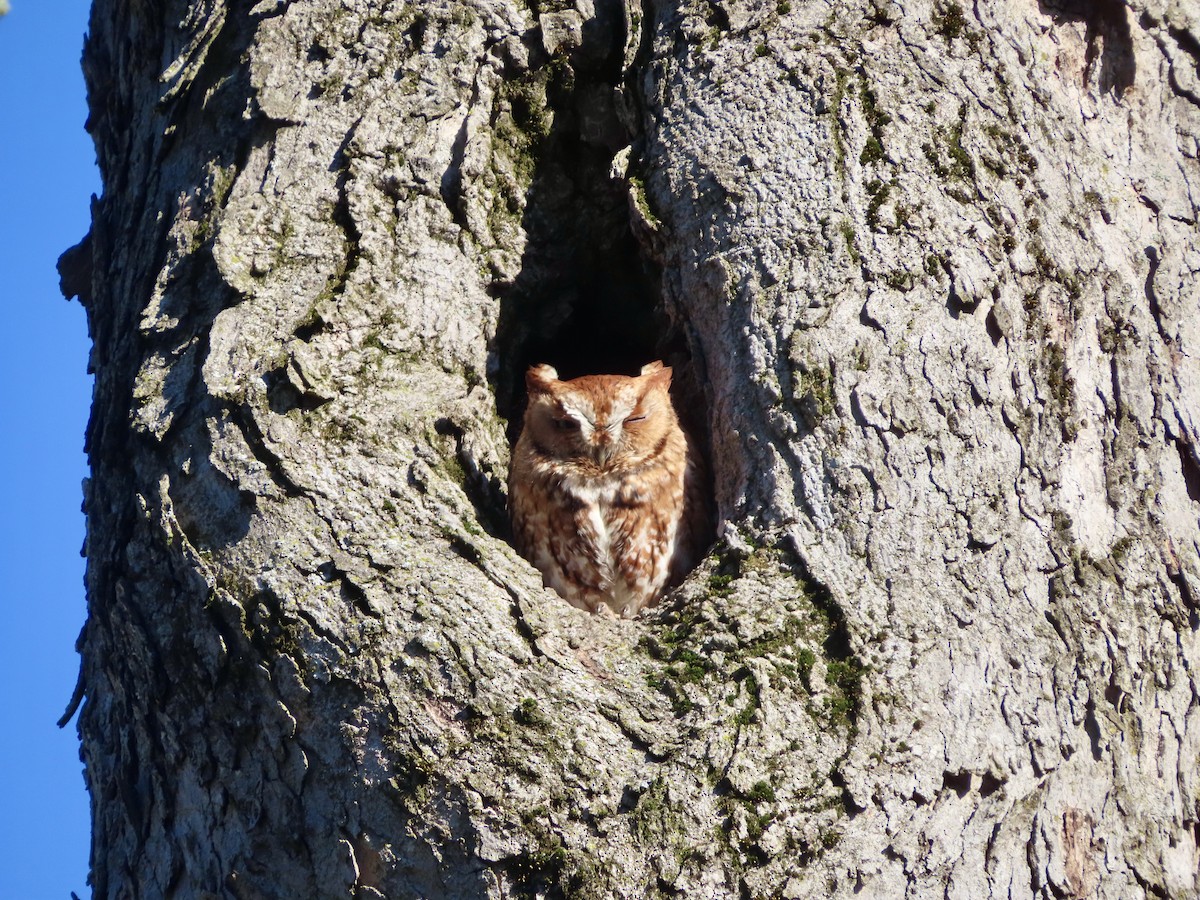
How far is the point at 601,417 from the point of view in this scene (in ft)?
11.6

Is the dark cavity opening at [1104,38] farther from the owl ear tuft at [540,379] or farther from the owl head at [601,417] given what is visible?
the owl ear tuft at [540,379]

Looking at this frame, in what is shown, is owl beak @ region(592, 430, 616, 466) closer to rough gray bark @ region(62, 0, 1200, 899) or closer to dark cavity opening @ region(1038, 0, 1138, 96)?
rough gray bark @ region(62, 0, 1200, 899)

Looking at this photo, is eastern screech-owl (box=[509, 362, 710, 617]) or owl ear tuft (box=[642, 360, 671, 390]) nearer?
eastern screech-owl (box=[509, 362, 710, 617])

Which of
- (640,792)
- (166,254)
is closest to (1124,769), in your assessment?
(640,792)

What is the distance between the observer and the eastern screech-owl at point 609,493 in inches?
137

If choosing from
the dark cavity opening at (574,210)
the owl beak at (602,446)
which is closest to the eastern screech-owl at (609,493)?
the owl beak at (602,446)

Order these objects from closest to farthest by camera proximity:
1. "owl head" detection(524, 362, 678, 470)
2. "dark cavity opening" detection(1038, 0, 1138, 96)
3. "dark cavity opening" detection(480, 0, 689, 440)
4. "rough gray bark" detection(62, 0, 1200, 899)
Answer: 1. "rough gray bark" detection(62, 0, 1200, 899)
2. "dark cavity opening" detection(1038, 0, 1138, 96)
3. "dark cavity opening" detection(480, 0, 689, 440)
4. "owl head" detection(524, 362, 678, 470)

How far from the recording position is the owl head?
11.7 ft

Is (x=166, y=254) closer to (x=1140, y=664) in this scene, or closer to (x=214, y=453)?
(x=214, y=453)

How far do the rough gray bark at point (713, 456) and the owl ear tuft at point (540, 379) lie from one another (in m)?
0.16

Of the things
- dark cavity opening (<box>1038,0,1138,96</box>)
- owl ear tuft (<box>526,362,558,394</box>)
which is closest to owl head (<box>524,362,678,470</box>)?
owl ear tuft (<box>526,362,558,394</box>)

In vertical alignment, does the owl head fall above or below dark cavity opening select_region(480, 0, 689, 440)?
below

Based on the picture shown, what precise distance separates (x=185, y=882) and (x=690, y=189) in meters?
2.06

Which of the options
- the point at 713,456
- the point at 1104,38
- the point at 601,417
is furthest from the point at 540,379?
the point at 1104,38
